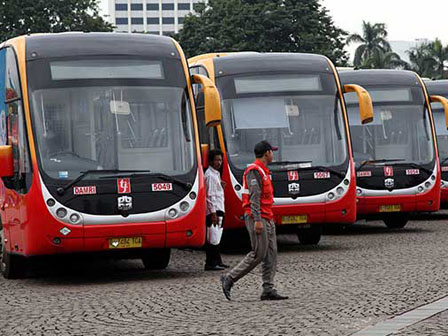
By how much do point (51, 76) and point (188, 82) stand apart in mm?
1860

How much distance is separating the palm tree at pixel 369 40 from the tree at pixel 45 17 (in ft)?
160

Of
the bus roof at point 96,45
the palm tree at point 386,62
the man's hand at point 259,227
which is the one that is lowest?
the palm tree at point 386,62

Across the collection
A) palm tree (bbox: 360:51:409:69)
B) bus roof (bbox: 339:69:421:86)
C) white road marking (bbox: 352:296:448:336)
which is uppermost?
bus roof (bbox: 339:69:421:86)

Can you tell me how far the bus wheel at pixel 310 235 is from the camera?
21922 millimetres

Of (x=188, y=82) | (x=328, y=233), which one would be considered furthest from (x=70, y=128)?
(x=328, y=233)

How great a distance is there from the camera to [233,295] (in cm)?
1404

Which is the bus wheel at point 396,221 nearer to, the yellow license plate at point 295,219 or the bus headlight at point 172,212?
the yellow license plate at point 295,219

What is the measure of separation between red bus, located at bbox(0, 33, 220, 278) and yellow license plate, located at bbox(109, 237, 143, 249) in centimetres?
1

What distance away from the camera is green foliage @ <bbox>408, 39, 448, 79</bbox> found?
96.2m

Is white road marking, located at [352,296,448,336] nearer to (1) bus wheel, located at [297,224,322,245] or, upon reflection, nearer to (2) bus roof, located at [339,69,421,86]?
(1) bus wheel, located at [297,224,322,245]

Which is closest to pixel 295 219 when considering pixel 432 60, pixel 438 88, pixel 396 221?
pixel 396 221

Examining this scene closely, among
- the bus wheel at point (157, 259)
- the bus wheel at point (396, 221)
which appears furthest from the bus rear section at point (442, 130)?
the bus wheel at point (157, 259)

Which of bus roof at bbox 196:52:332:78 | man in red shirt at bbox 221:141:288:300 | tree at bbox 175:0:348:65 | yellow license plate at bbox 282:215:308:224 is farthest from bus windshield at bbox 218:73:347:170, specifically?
tree at bbox 175:0:348:65

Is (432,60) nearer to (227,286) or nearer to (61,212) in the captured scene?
(61,212)
